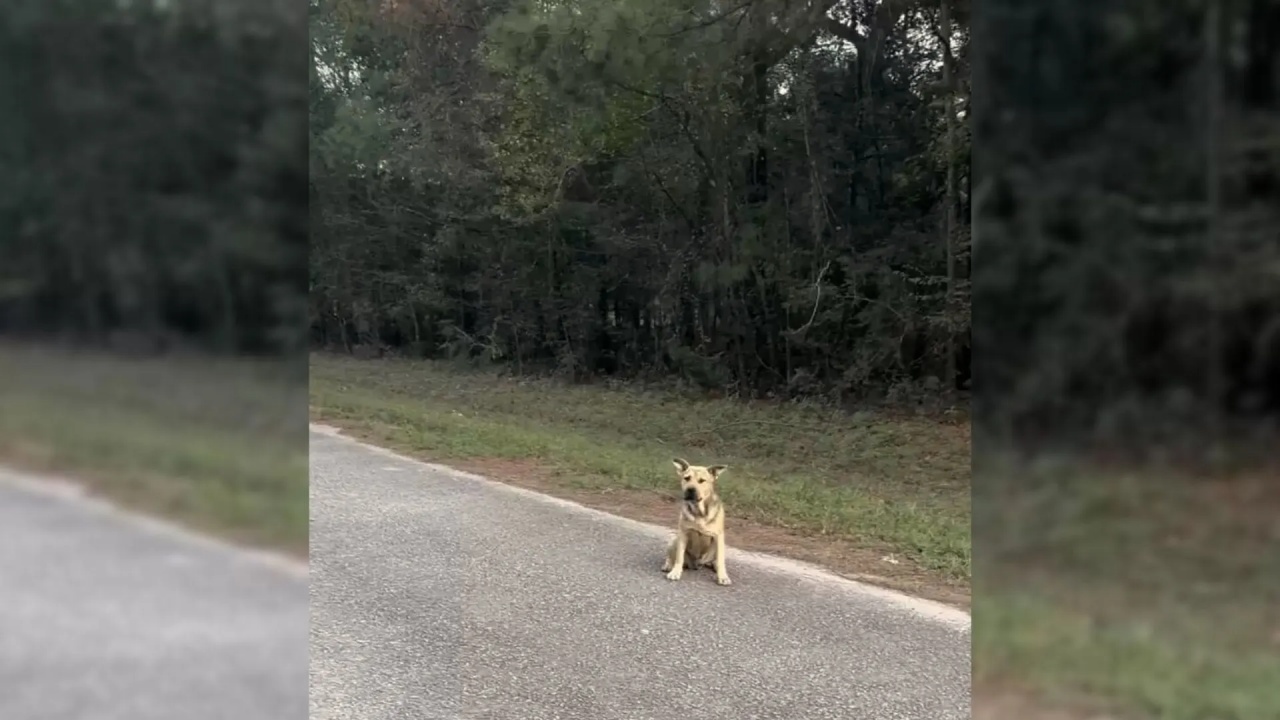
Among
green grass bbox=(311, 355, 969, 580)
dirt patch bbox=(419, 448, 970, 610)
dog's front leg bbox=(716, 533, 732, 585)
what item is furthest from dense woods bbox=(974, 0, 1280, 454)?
dog's front leg bbox=(716, 533, 732, 585)

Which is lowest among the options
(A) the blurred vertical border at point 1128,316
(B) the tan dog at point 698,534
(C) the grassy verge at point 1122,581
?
(B) the tan dog at point 698,534

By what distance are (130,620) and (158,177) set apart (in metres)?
1.10

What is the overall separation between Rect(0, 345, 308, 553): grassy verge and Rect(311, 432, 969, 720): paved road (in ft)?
1.28

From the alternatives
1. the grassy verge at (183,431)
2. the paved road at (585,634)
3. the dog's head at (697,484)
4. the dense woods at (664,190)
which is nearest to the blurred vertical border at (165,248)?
the grassy verge at (183,431)

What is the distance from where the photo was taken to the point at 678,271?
14398mm

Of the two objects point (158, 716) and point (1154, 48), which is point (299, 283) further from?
point (1154, 48)

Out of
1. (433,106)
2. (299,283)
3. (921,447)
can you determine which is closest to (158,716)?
(299,283)

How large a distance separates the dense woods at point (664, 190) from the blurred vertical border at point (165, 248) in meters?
4.92

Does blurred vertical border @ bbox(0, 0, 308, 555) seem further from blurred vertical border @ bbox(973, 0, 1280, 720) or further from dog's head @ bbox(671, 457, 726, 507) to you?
dog's head @ bbox(671, 457, 726, 507)

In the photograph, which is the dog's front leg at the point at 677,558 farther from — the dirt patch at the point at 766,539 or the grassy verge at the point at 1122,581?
the grassy verge at the point at 1122,581

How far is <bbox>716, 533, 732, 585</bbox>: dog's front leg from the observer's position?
16.0ft

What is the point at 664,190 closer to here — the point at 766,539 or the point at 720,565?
the point at 766,539

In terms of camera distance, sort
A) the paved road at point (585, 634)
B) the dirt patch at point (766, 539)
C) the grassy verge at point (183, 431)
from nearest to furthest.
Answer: the grassy verge at point (183, 431) < the paved road at point (585, 634) < the dirt patch at point (766, 539)

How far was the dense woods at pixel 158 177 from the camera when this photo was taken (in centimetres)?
152
